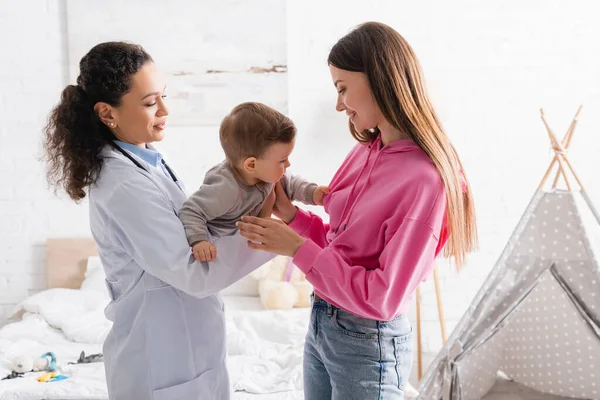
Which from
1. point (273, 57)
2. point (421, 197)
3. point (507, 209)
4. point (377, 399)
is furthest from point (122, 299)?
point (507, 209)

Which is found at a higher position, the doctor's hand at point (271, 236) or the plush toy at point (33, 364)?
the doctor's hand at point (271, 236)

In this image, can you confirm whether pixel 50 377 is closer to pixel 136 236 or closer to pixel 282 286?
pixel 282 286

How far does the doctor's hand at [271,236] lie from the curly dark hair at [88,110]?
1.23 feet

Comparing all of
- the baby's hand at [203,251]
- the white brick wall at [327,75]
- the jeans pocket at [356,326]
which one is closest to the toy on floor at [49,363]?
the white brick wall at [327,75]

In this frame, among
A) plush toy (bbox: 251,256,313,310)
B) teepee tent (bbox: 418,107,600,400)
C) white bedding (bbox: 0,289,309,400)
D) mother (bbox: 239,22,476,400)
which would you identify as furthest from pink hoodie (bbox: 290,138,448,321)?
plush toy (bbox: 251,256,313,310)

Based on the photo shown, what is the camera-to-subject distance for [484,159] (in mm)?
3824

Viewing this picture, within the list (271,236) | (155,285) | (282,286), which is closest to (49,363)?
(282,286)

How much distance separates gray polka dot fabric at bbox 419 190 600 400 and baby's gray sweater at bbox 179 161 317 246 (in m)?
0.69

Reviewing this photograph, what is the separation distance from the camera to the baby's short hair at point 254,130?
1609mm

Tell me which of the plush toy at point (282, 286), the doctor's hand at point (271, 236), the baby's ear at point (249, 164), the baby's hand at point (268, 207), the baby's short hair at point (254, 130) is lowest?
the plush toy at point (282, 286)

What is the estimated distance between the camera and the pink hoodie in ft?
4.64

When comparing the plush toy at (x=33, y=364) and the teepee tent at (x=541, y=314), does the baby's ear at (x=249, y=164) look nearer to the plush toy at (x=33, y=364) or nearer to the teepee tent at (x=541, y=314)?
the teepee tent at (x=541, y=314)

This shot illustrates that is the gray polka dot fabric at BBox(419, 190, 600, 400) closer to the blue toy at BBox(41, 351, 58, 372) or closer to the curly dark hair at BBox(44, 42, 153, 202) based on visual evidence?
the curly dark hair at BBox(44, 42, 153, 202)

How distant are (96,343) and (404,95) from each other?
7.27 ft
